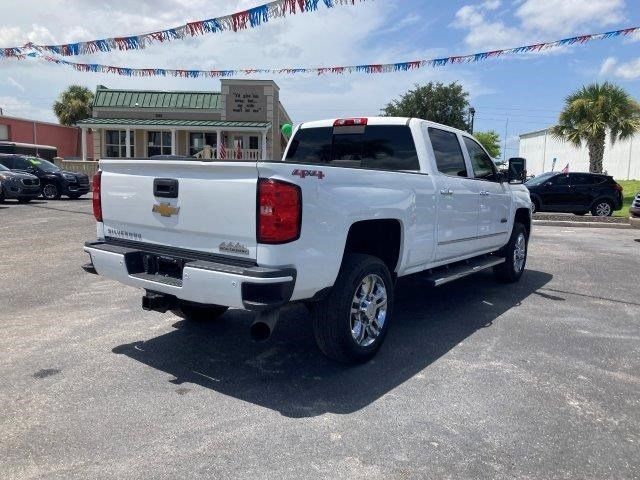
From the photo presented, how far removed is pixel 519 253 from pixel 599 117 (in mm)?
20501

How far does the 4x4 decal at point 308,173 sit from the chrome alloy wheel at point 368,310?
97 centimetres

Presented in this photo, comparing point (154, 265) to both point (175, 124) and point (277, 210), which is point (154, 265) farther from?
point (175, 124)

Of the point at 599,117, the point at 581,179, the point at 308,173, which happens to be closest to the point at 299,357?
the point at 308,173

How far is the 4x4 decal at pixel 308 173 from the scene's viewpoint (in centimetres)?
354

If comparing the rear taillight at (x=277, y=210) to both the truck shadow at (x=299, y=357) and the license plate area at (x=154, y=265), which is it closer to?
the license plate area at (x=154, y=265)

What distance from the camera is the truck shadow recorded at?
12.6 ft

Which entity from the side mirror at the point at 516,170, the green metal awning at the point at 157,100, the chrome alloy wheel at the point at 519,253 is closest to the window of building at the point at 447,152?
the side mirror at the point at 516,170

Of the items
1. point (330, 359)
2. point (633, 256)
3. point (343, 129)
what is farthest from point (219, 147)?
point (330, 359)

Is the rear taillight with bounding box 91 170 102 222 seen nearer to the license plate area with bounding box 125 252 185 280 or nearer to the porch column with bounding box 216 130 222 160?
the license plate area with bounding box 125 252 185 280

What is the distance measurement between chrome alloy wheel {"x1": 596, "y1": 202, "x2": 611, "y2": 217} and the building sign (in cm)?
1904

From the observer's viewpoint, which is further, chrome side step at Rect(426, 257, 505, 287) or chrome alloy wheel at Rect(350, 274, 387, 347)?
chrome side step at Rect(426, 257, 505, 287)

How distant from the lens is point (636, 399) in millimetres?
3875

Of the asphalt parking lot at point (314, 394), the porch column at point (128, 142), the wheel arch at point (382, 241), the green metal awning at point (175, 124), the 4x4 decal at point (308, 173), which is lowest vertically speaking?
the asphalt parking lot at point (314, 394)

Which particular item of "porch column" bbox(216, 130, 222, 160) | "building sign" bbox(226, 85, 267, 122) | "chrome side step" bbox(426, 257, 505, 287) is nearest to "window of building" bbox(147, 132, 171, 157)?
"porch column" bbox(216, 130, 222, 160)
